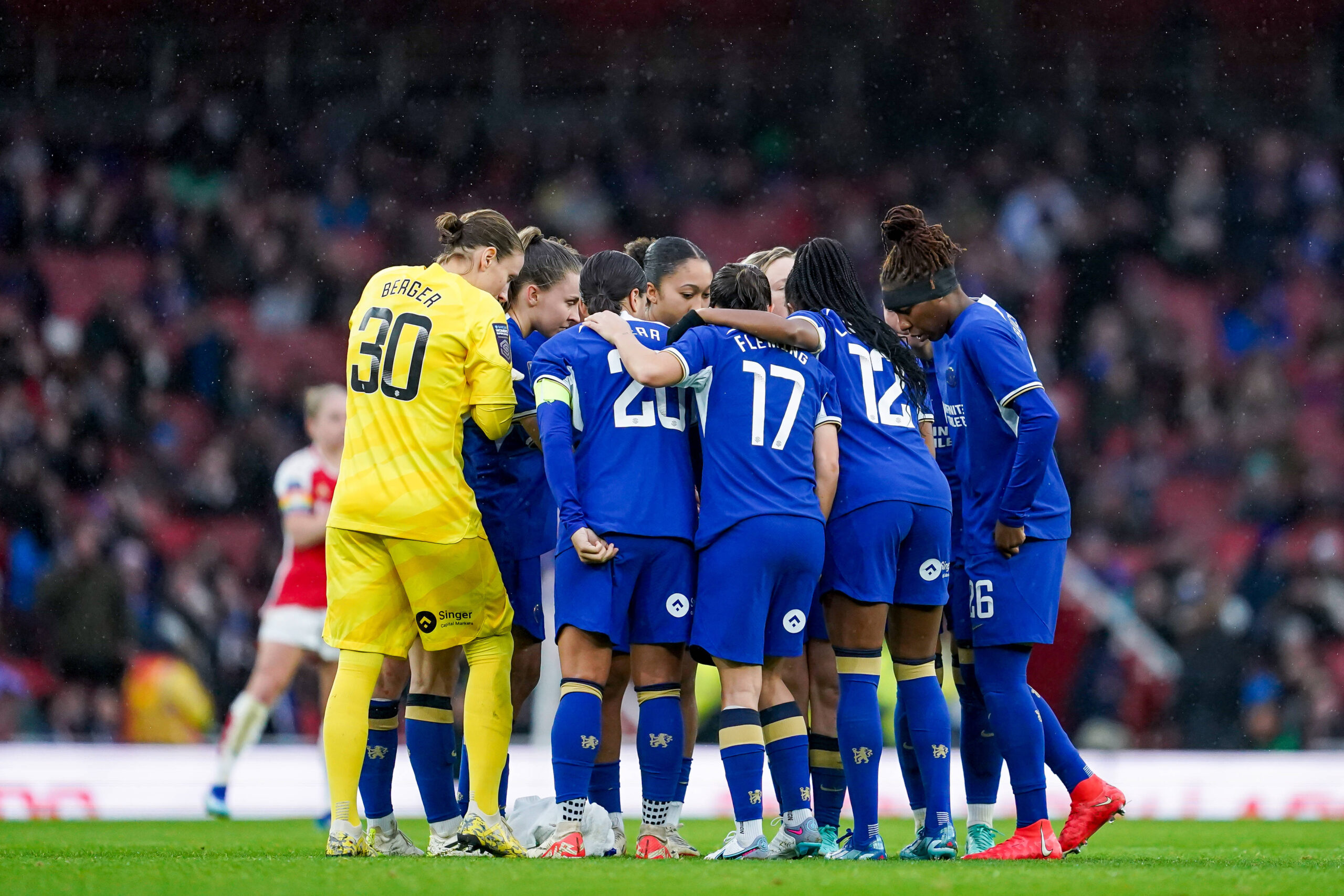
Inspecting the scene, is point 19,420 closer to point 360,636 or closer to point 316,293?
point 316,293

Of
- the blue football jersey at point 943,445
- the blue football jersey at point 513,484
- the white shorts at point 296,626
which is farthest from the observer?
the white shorts at point 296,626

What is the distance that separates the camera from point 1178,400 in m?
15.5

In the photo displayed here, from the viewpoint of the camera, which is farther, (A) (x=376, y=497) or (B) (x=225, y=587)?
(B) (x=225, y=587)

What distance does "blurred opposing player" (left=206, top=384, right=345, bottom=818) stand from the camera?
8742 millimetres

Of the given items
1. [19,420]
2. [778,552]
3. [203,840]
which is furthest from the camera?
[19,420]

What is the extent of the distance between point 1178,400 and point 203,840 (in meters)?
11.4

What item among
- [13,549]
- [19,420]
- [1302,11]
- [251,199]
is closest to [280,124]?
[251,199]

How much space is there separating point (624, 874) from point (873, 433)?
201cm

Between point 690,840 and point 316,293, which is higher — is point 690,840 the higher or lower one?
the lower one

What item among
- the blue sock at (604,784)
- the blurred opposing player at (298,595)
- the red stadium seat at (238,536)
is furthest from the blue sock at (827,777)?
the red stadium seat at (238,536)

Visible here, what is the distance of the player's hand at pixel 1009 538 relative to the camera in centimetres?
552

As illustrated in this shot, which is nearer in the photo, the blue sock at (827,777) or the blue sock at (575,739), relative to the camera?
the blue sock at (575,739)

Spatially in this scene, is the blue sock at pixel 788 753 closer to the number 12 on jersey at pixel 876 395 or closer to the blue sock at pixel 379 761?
the number 12 on jersey at pixel 876 395

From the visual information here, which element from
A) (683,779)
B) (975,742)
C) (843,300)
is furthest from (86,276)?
(975,742)
